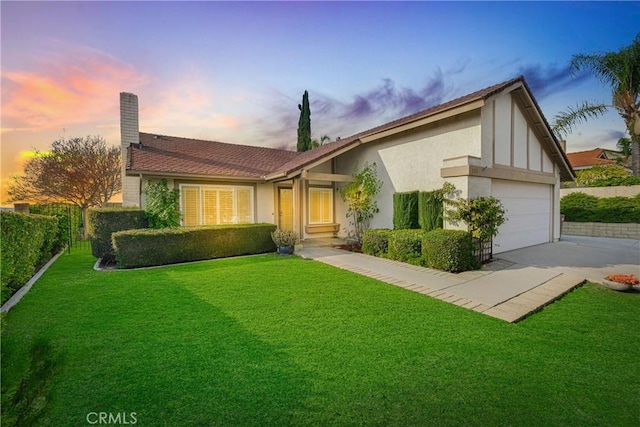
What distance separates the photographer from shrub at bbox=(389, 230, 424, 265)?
31.9ft

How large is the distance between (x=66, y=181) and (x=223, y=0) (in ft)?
72.2

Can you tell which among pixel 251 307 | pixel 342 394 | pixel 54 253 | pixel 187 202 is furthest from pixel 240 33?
pixel 54 253

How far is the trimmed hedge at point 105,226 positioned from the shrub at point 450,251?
34.4ft

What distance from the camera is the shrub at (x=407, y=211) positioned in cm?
1137

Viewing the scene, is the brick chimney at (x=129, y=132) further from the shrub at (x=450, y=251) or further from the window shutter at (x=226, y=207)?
the shrub at (x=450, y=251)

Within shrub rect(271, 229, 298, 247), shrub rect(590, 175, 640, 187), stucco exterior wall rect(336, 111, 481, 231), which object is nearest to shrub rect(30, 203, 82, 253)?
shrub rect(271, 229, 298, 247)

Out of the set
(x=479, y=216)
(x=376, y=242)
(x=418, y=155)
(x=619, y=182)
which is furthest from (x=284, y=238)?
(x=619, y=182)

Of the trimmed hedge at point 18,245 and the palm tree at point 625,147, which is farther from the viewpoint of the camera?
the palm tree at point 625,147

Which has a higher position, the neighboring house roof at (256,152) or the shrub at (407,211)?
the neighboring house roof at (256,152)

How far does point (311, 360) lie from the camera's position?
3.75m

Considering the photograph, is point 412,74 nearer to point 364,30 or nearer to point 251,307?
point 364,30

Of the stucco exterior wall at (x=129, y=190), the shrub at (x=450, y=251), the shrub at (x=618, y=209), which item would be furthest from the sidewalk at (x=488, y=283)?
the shrub at (x=618, y=209)

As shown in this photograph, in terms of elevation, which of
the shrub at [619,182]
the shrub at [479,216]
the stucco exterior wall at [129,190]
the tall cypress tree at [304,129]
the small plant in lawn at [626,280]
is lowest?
the small plant in lawn at [626,280]

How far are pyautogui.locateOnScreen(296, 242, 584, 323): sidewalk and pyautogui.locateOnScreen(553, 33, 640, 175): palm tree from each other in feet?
42.5
